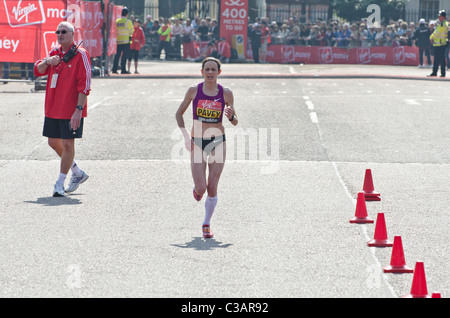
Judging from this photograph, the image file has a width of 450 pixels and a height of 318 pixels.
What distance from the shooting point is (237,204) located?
34.1 feet

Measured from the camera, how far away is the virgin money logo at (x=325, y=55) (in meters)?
39.3

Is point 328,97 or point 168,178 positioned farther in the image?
point 328,97

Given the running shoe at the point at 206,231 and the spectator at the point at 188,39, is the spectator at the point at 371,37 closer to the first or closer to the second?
the spectator at the point at 188,39

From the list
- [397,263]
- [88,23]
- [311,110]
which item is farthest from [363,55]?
[397,263]

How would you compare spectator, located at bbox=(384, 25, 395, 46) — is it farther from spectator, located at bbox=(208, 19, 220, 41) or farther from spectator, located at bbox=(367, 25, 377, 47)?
spectator, located at bbox=(208, 19, 220, 41)

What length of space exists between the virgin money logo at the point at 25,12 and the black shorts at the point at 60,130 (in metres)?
12.0

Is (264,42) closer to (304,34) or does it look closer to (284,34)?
(284,34)

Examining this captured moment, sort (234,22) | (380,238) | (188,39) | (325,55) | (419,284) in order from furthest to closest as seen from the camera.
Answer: (188,39)
(325,55)
(234,22)
(380,238)
(419,284)

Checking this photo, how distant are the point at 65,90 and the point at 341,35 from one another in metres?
30.4

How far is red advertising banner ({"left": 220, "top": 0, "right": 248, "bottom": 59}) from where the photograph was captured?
127ft

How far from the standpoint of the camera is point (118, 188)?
1133 centimetres

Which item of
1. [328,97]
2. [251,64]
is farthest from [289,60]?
[328,97]
